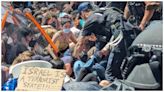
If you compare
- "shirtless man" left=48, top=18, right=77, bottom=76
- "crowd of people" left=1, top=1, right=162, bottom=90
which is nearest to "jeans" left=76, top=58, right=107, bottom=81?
"crowd of people" left=1, top=1, right=162, bottom=90

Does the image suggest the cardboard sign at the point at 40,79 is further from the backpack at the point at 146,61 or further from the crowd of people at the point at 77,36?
the backpack at the point at 146,61

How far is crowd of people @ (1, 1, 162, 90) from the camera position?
9.58ft

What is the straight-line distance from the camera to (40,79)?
287cm

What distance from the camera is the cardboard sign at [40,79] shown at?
286cm

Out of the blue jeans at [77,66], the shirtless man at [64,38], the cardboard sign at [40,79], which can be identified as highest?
the shirtless man at [64,38]

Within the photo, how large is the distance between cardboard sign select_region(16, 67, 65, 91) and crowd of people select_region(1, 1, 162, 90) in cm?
7

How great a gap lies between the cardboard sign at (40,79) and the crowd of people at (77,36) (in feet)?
0.24

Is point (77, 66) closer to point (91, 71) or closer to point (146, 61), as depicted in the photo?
point (91, 71)

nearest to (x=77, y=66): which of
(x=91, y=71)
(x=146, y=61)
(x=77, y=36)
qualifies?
(x=91, y=71)

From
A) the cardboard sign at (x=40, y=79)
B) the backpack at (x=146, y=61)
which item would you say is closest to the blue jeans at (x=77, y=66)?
the cardboard sign at (x=40, y=79)

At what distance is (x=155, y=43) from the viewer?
2.83 metres

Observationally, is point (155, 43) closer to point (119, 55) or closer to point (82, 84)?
point (119, 55)

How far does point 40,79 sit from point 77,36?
0.38 meters

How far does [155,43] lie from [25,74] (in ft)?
2.77
